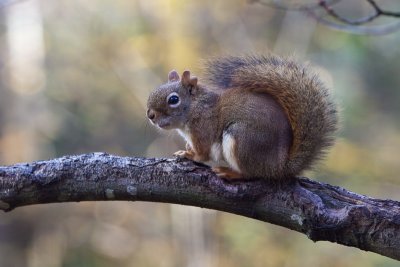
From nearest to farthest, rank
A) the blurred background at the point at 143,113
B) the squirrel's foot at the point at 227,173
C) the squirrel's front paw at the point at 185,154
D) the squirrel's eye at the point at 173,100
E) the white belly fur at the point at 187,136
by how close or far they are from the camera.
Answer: the squirrel's foot at the point at 227,173 < the squirrel's front paw at the point at 185,154 < the white belly fur at the point at 187,136 < the squirrel's eye at the point at 173,100 < the blurred background at the point at 143,113

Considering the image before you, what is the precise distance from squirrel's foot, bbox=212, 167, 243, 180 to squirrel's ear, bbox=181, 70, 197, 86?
1.77 ft

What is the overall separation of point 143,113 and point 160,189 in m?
6.14

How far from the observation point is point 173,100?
8.96ft

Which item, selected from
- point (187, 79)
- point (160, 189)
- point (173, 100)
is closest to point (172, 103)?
point (173, 100)

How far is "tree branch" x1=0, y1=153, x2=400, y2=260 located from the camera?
2.10 m

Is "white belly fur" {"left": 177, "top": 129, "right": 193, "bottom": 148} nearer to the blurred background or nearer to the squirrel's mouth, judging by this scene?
the squirrel's mouth

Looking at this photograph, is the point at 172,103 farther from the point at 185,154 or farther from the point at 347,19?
the point at 347,19

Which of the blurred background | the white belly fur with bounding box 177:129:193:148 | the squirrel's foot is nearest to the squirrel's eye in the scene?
the white belly fur with bounding box 177:129:193:148

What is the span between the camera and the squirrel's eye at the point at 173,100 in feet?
8.90

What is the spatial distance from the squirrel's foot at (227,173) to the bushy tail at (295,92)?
17 cm

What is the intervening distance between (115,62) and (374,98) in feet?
10.8

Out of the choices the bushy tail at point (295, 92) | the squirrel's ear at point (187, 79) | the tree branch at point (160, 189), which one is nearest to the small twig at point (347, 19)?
the bushy tail at point (295, 92)

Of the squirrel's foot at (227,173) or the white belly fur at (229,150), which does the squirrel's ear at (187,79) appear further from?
the squirrel's foot at (227,173)

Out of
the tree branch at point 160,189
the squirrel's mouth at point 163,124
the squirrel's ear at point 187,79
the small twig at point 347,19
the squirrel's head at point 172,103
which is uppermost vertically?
the small twig at point 347,19
